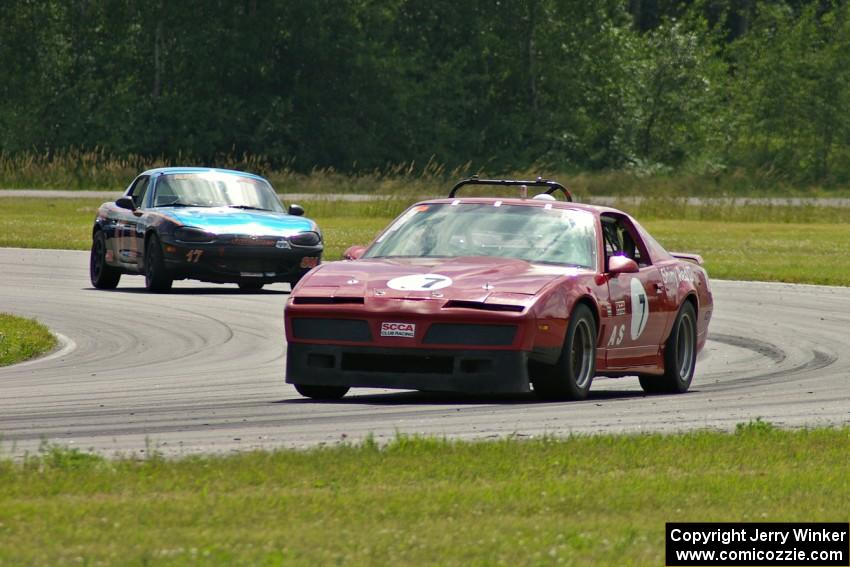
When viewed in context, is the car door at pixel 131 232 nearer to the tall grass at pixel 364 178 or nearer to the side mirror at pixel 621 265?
the side mirror at pixel 621 265

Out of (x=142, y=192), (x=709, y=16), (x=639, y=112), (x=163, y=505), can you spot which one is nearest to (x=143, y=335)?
(x=142, y=192)

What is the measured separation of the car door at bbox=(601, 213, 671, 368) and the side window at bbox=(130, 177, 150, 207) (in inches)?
409

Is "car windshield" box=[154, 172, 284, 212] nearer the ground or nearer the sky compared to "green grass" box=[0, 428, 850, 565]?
nearer the ground

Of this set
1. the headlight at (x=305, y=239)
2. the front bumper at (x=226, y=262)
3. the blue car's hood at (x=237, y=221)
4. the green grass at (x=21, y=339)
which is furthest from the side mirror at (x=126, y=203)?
the green grass at (x=21, y=339)

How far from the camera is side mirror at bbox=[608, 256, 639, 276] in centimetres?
1154

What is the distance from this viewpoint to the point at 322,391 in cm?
1135

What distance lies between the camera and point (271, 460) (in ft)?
26.5

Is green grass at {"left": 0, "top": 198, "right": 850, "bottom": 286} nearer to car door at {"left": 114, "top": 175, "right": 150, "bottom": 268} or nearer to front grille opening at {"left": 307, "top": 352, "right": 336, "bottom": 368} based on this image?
car door at {"left": 114, "top": 175, "right": 150, "bottom": 268}

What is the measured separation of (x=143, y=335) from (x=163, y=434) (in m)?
6.79

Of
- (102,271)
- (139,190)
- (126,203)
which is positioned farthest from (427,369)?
(139,190)

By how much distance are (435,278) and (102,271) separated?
460 inches

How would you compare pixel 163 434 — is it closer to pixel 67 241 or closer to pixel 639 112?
pixel 67 241

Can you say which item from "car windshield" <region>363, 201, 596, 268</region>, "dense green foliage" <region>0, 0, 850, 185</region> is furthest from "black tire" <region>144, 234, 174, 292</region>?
"dense green foliage" <region>0, 0, 850, 185</region>

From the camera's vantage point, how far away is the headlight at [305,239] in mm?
20906
